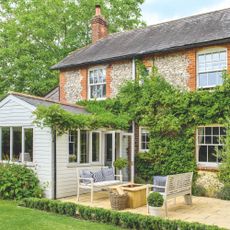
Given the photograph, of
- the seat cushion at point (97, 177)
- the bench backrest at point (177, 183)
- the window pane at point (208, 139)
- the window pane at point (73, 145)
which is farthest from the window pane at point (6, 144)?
the window pane at point (208, 139)

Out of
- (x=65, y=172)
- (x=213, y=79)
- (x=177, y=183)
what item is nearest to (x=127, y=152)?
(x=65, y=172)

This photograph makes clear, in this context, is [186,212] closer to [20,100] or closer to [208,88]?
[208,88]

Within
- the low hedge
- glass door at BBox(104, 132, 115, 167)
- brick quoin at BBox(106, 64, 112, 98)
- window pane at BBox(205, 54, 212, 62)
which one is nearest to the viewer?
the low hedge

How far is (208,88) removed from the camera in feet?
48.6

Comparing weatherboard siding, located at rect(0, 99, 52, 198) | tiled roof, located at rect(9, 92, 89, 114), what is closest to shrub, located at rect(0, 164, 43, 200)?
weatherboard siding, located at rect(0, 99, 52, 198)

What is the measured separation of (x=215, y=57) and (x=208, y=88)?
1.33m

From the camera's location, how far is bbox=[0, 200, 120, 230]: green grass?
29.4 feet

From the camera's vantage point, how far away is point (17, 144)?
14828 mm

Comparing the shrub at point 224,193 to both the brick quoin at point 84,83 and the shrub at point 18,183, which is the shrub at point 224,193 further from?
the brick quoin at point 84,83

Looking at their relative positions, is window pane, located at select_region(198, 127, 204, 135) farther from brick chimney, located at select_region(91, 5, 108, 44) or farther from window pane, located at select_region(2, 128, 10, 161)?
brick chimney, located at select_region(91, 5, 108, 44)

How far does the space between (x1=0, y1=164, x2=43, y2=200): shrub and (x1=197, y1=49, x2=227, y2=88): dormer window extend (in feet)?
25.8

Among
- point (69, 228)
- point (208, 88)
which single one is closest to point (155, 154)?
point (208, 88)

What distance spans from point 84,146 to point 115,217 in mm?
5796

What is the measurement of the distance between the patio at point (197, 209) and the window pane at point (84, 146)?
1.59 metres
